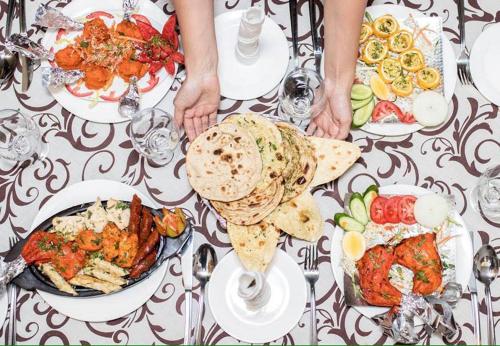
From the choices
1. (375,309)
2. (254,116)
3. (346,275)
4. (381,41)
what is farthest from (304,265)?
(381,41)

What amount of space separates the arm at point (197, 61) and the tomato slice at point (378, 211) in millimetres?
856

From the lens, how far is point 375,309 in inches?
105

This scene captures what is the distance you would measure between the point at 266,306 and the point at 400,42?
1403 millimetres

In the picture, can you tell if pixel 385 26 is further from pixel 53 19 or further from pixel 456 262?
pixel 53 19

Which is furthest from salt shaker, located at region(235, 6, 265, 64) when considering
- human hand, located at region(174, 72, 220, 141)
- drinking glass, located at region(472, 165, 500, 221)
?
drinking glass, located at region(472, 165, 500, 221)

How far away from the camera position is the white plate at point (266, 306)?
2678 mm

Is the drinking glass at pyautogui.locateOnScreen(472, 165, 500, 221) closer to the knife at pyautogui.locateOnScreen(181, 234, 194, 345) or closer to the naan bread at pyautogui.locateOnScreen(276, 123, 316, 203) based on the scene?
the naan bread at pyautogui.locateOnScreen(276, 123, 316, 203)

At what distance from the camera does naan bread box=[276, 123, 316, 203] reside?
2.68 meters

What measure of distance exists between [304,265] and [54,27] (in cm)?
167

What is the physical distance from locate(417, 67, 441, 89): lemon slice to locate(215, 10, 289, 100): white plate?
641 millimetres

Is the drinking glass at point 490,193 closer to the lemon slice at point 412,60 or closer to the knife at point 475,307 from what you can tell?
the knife at point 475,307

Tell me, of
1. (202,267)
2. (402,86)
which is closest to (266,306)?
(202,267)

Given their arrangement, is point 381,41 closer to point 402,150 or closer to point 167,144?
Result: point 402,150

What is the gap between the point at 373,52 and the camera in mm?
2928
